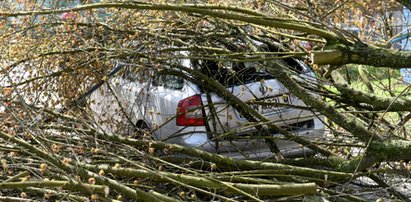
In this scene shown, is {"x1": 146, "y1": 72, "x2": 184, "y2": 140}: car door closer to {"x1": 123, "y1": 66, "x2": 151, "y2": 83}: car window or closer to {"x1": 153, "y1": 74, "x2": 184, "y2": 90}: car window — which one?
{"x1": 153, "y1": 74, "x2": 184, "y2": 90}: car window

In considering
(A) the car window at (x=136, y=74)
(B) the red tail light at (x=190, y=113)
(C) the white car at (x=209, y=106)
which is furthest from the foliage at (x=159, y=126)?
(B) the red tail light at (x=190, y=113)

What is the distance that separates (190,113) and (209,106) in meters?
0.35

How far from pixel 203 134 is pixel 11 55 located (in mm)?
2144

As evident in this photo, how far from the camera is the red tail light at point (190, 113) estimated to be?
654 cm

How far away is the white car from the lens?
6219mm

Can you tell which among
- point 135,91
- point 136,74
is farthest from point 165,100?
point 136,74

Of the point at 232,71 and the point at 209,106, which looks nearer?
the point at 232,71

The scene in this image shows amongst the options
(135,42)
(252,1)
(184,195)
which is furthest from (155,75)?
(184,195)

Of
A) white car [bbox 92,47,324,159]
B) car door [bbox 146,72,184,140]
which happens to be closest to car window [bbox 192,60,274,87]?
white car [bbox 92,47,324,159]

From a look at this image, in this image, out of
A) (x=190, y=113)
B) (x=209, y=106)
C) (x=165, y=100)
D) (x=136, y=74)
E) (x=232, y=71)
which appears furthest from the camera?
(x=165, y=100)

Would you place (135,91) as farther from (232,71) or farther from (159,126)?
(232,71)

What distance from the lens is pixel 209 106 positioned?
635 centimetres

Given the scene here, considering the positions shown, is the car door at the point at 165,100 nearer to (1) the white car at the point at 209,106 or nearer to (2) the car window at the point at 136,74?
(1) the white car at the point at 209,106

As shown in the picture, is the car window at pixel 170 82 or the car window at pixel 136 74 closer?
the car window at pixel 136 74
